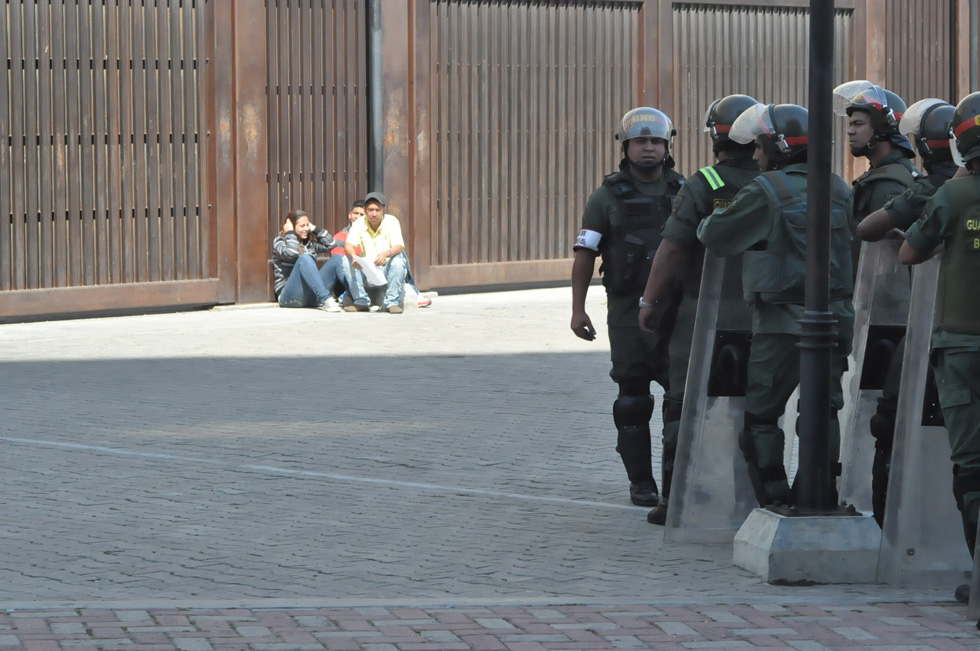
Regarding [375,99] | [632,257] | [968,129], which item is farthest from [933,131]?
[375,99]

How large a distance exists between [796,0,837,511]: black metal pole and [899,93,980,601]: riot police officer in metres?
0.39

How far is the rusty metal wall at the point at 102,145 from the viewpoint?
16.2m

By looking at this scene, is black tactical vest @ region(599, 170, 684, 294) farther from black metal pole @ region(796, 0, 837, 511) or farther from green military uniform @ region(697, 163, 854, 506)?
black metal pole @ region(796, 0, 837, 511)

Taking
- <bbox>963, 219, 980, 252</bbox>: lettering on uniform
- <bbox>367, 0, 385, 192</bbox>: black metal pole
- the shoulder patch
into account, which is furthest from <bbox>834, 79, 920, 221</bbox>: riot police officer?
<bbox>367, 0, 385, 192</bbox>: black metal pole

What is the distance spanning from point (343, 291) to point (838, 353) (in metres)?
11.5

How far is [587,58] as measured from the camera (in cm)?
2069

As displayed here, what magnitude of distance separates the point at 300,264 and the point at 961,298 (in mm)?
12302

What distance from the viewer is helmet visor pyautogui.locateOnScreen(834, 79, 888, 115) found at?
6965 mm

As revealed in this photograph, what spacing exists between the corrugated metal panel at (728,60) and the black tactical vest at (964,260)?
15735 mm

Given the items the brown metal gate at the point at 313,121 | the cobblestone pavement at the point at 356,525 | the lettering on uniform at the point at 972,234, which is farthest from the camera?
the brown metal gate at the point at 313,121

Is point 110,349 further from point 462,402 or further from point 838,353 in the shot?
point 838,353

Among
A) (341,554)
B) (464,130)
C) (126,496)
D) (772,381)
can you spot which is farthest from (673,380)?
(464,130)

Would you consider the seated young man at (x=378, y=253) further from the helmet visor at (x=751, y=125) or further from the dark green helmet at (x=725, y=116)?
the helmet visor at (x=751, y=125)

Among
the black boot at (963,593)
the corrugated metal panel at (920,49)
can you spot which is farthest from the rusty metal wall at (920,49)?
the black boot at (963,593)
